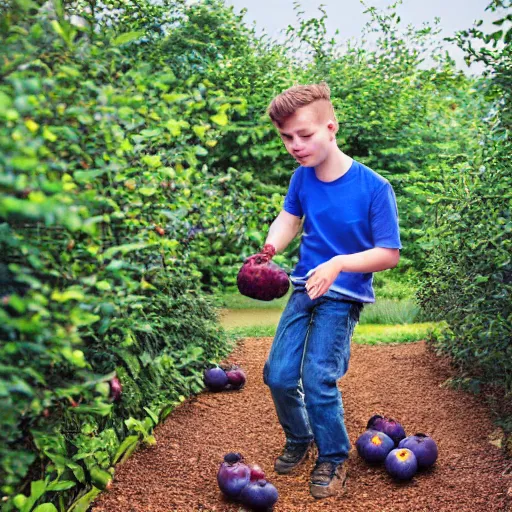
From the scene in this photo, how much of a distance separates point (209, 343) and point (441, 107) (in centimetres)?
Result: 665

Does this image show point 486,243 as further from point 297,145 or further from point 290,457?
point 290,457

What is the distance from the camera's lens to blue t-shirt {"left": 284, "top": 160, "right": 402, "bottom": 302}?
331 centimetres

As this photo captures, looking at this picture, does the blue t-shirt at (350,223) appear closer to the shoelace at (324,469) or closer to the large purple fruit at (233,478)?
the shoelace at (324,469)

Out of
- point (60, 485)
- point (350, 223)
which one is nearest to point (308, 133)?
point (350, 223)

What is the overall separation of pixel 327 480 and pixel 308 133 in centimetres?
153

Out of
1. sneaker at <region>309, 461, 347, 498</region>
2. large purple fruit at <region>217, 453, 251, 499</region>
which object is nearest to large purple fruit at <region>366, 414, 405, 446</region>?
sneaker at <region>309, 461, 347, 498</region>

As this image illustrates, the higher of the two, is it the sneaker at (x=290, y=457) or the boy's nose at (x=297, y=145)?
the boy's nose at (x=297, y=145)

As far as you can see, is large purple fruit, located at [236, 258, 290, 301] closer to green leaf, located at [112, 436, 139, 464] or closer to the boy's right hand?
the boy's right hand

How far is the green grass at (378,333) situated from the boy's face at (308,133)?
2.71 meters

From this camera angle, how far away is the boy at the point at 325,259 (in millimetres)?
3314

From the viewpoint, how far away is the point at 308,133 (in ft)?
10.9

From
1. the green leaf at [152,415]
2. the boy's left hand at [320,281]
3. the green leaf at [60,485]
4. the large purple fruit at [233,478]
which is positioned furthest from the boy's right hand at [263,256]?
the green leaf at [60,485]

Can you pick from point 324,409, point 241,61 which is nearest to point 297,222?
point 324,409

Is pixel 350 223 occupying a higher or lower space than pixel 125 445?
higher
